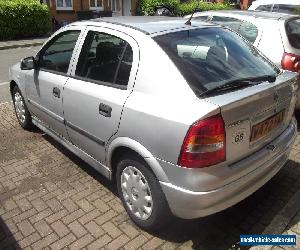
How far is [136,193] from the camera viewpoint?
318cm

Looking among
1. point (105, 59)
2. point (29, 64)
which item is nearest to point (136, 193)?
point (105, 59)

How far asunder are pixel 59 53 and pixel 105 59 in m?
1.16

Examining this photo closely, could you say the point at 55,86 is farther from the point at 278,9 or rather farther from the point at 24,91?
the point at 278,9

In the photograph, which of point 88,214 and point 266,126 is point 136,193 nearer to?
point 88,214

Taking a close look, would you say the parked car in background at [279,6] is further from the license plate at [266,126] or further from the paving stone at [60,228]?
the paving stone at [60,228]

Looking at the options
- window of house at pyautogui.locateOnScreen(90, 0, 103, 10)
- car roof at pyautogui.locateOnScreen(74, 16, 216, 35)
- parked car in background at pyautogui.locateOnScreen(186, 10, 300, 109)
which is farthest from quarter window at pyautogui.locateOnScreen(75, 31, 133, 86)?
window of house at pyautogui.locateOnScreen(90, 0, 103, 10)

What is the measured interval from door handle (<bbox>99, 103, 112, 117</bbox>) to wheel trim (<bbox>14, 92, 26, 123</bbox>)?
255cm

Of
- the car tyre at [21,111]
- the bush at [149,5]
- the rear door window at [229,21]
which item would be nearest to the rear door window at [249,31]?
the rear door window at [229,21]

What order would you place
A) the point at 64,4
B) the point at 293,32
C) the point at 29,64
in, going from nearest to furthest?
the point at 29,64 → the point at 293,32 → the point at 64,4

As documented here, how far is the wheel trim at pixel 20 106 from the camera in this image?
17.9 ft

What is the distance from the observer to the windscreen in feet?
9.37

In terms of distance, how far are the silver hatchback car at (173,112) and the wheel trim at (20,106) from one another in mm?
1671

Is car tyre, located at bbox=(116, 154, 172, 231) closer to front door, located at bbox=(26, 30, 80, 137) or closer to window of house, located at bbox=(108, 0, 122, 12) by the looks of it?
front door, located at bbox=(26, 30, 80, 137)

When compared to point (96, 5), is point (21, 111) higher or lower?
lower
